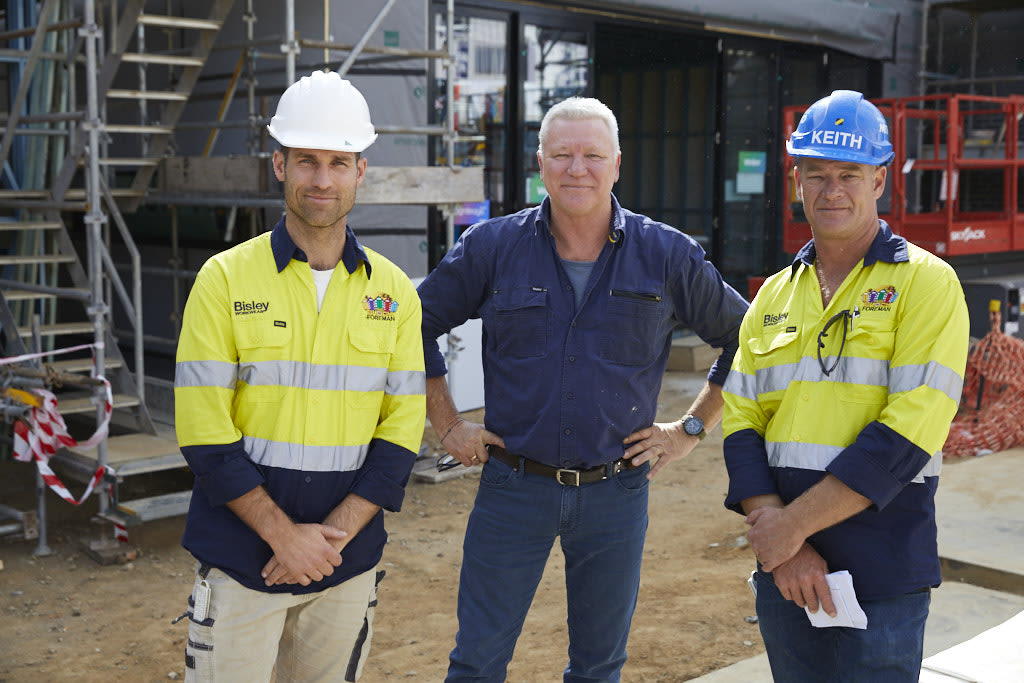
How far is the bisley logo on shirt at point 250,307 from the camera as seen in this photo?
2705 mm

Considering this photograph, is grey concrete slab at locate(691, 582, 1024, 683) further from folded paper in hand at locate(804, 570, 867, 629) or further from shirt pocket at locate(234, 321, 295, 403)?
shirt pocket at locate(234, 321, 295, 403)

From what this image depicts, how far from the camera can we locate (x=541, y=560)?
10.8ft

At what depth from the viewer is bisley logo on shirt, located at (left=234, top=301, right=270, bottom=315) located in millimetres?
2705

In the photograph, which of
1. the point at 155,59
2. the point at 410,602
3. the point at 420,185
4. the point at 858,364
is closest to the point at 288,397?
the point at 858,364

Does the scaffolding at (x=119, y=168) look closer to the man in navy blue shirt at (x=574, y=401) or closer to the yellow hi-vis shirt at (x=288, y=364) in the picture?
the man in navy blue shirt at (x=574, y=401)

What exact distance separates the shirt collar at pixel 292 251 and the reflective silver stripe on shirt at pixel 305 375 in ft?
0.82

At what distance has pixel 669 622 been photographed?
203 inches

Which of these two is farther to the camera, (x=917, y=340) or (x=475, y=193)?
(x=475, y=193)

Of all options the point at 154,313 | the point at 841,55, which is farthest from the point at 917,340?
the point at 841,55

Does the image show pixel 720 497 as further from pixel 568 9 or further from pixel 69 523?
pixel 568 9

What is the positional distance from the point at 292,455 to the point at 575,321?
3.19 ft

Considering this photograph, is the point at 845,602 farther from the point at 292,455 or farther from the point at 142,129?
the point at 142,129

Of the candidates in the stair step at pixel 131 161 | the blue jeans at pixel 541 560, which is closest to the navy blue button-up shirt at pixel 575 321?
the blue jeans at pixel 541 560

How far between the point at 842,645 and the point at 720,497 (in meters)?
4.96
